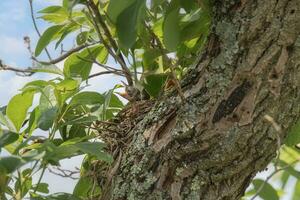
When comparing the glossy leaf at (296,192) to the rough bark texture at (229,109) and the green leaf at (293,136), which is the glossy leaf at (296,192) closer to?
the green leaf at (293,136)

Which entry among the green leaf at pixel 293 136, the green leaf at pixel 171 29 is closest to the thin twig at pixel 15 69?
the green leaf at pixel 171 29

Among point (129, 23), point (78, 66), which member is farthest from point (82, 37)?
point (129, 23)

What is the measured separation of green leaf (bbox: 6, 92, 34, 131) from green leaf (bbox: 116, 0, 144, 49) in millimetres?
280

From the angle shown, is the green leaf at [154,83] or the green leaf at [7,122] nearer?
the green leaf at [7,122]

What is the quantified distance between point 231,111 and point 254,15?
0.13 m

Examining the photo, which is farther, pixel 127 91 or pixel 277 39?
pixel 127 91

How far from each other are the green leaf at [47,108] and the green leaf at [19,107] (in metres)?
0.03

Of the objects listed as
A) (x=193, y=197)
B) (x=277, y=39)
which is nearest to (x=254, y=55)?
(x=277, y=39)

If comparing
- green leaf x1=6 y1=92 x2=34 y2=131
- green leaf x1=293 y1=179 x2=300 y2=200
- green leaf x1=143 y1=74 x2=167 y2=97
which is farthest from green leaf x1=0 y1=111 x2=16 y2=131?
green leaf x1=293 y1=179 x2=300 y2=200

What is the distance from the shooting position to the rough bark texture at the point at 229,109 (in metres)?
0.75

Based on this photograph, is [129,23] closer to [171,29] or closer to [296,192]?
[171,29]

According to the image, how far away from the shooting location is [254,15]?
0.76 metres

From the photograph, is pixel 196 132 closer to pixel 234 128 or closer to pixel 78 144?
pixel 234 128

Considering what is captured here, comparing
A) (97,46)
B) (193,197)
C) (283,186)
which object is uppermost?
(97,46)
